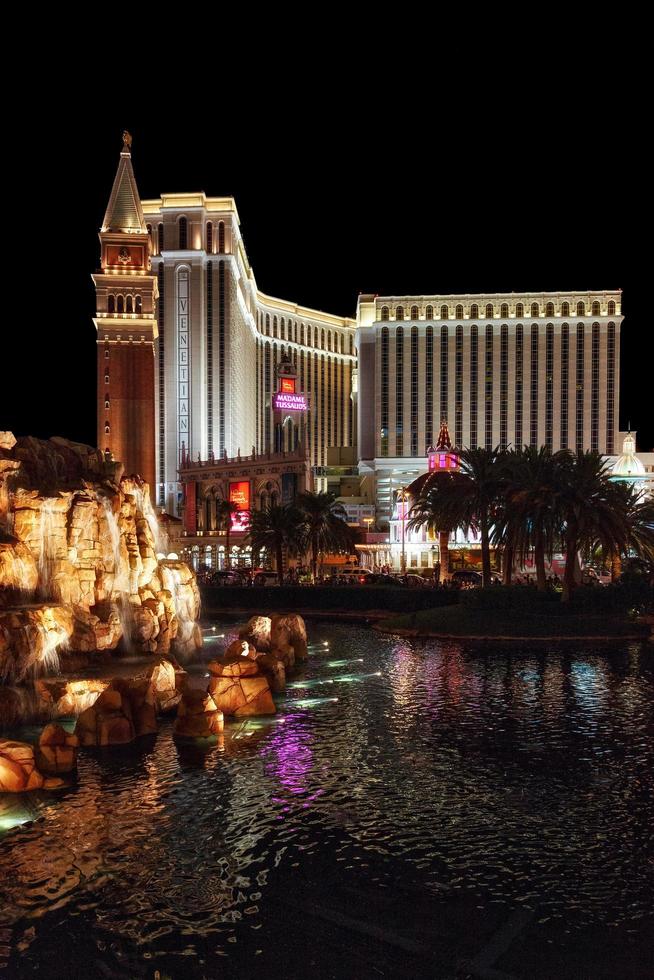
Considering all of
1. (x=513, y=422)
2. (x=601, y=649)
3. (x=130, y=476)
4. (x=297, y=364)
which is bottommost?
(x=601, y=649)

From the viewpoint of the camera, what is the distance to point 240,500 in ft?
305

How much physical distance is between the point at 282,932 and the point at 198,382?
4329 inches

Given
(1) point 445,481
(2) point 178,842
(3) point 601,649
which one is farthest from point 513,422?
(2) point 178,842

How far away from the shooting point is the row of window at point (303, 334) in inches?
5728

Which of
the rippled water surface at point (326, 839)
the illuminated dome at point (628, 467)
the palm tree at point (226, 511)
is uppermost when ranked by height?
the illuminated dome at point (628, 467)

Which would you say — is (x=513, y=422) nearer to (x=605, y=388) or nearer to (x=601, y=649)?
(x=605, y=388)

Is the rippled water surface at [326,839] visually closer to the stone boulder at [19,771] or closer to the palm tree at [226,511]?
the stone boulder at [19,771]

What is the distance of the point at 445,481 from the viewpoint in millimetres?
51438

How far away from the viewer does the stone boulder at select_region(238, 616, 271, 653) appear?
3070cm

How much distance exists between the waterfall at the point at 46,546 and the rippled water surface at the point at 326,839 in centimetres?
773

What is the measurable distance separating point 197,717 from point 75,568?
8793 mm

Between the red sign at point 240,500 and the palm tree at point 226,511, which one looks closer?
the palm tree at point 226,511

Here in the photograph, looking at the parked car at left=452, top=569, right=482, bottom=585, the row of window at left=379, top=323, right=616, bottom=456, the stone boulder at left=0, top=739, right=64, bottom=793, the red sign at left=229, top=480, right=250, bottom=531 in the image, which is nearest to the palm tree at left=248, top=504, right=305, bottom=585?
the parked car at left=452, top=569, right=482, bottom=585

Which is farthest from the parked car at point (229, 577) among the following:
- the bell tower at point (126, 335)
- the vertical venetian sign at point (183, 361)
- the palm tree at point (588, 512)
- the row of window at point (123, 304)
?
the row of window at point (123, 304)
